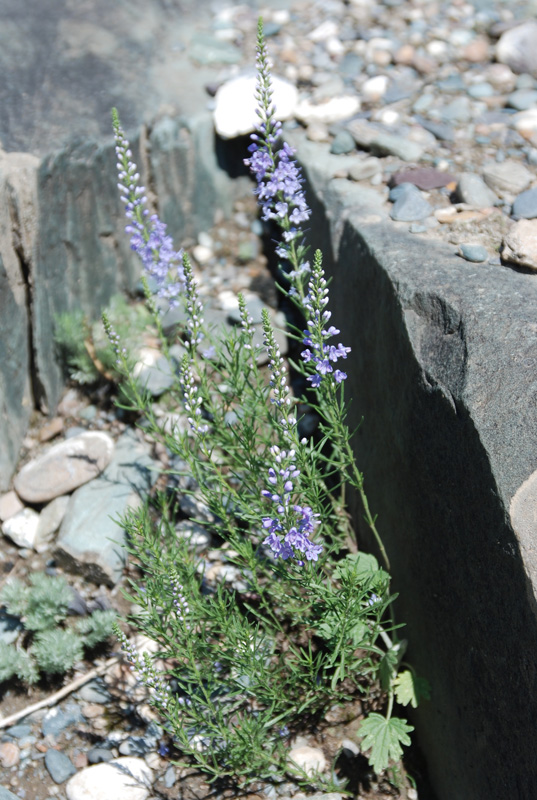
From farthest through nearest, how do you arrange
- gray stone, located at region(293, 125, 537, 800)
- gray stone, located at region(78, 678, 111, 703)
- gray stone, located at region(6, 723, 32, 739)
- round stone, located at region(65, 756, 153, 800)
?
gray stone, located at region(78, 678, 111, 703) → gray stone, located at region(6, 723, 32, 739) → round stone, located at region(65, 756, 153, 800) → gray stone, located at region(293, 125, 537, 800)

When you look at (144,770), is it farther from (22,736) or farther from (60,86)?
(60,86)

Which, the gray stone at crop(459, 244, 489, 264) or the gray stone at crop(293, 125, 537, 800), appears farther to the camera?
the gray stone at crop(459, 244, 489, 264)

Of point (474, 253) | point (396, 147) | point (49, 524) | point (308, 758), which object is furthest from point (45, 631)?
point (396, 147)

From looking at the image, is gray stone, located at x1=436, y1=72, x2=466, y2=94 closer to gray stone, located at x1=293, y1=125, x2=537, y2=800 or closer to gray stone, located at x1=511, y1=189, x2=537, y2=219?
gray stone, located at x1=511, y1=189, x2=537, y2=219

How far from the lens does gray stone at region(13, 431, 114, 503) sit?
13.2ft

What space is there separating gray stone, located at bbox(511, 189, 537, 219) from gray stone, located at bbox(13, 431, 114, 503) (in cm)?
226

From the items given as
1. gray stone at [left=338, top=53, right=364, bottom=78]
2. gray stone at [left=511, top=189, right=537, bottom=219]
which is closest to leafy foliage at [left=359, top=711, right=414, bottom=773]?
gray stone at [left=511, top=189, right=537, bottom=219]

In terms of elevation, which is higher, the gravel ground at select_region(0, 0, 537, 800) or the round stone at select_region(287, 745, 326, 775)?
the gravel ground at select_region(0, 0, 537, 800)

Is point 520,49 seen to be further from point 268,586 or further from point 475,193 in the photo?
point 268,586

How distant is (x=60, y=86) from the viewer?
15.4ft

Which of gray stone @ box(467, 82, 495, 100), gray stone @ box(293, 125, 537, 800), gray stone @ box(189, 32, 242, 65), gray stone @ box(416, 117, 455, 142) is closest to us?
gray stone @ box(293, 125, 537, 800)

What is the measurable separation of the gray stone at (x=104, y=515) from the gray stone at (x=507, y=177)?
2.14 meters

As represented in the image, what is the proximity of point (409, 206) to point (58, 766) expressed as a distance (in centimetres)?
284

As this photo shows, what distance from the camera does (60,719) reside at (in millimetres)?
3410
